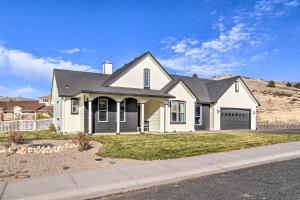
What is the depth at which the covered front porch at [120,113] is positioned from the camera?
2245cm

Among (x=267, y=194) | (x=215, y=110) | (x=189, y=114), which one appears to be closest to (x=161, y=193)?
(x=267, y=194)

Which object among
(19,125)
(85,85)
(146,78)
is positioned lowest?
(19,125)

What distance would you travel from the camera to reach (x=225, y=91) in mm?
30266

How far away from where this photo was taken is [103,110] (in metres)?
23.3

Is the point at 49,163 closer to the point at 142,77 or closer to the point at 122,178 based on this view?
the point at 122,178

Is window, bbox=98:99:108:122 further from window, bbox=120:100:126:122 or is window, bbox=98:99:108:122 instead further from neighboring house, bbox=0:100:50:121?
neighboring house, bbox=0:100:50:121

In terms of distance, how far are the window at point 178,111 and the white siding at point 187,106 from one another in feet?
1.29

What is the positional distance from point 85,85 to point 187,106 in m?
9.18

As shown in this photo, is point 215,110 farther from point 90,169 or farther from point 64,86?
point 90,169

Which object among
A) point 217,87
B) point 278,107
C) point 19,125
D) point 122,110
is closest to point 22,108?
point 19,125

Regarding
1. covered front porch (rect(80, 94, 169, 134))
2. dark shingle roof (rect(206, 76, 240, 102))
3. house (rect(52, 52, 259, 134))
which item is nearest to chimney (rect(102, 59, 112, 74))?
house (rect(52, 52, 259, 134))

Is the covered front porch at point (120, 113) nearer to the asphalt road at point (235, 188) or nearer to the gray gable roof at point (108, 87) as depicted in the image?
the gray gable roof at point (108, 87)

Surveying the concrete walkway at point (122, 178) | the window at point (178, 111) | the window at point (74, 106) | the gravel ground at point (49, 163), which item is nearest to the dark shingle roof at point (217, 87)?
the window at point (178, 111)

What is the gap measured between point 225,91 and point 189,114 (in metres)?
5.93
